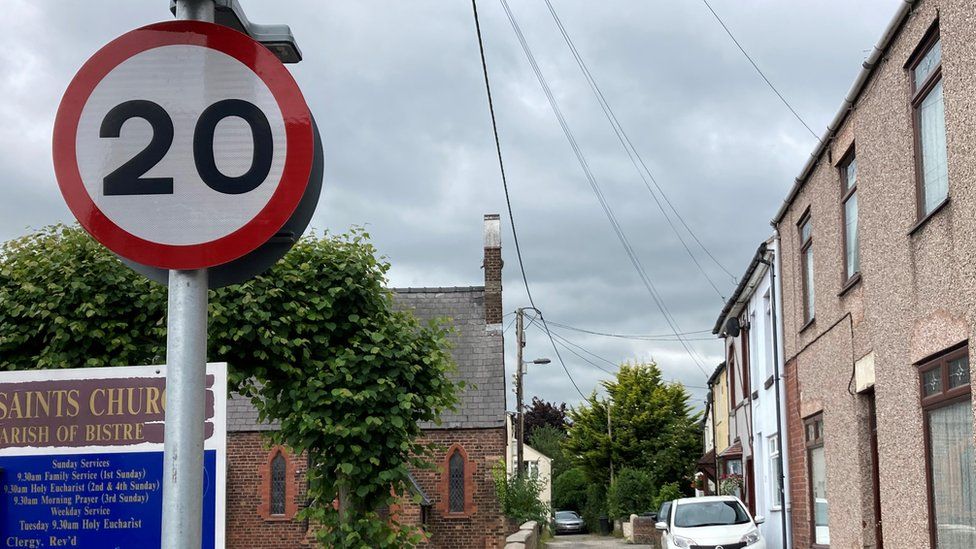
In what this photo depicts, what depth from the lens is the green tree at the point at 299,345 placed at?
478 inches

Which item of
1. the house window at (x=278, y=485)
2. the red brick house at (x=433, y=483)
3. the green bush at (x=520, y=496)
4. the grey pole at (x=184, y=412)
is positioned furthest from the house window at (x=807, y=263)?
the house window at (x=278, y=485)

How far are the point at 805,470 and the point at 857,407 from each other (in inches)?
180

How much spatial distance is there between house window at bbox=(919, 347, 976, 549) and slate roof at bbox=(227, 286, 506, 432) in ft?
62.4

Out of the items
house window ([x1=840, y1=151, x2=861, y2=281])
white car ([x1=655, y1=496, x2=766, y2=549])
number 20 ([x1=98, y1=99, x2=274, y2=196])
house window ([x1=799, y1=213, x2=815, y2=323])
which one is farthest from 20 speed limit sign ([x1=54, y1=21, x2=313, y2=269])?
white car ([x1=655, y1=496, x2=766, y2=549])

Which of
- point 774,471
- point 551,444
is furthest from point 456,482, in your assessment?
point 551,444

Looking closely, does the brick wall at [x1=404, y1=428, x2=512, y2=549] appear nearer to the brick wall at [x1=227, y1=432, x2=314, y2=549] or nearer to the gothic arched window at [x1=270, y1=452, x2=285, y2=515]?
the brick wall at [x1=227, y1=432, x2=314, y2=549]

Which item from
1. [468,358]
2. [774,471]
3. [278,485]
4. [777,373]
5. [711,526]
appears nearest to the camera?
[777,373]

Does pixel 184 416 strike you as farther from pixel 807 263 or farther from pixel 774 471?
pixel 774 471

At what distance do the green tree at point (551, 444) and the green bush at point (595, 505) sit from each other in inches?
452

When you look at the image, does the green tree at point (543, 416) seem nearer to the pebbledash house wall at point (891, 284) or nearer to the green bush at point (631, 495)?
the green bush at point (631, 495)

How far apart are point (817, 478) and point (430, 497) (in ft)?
48.2

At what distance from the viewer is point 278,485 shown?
1212 inches

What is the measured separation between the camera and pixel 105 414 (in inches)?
144

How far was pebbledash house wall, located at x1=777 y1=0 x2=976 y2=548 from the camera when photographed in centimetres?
946
